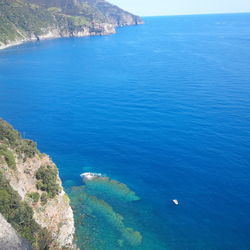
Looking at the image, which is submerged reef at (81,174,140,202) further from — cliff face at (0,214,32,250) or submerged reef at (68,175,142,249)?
cliff face at (0,214,32,250)

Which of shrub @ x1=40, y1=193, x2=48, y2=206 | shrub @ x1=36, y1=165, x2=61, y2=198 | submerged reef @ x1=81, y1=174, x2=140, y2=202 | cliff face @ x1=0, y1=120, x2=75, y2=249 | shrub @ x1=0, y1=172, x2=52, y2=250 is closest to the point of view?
shrub @ x1=0, y1=172, x2=52, y2=250

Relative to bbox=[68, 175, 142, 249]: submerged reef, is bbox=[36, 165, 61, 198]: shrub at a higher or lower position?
higher

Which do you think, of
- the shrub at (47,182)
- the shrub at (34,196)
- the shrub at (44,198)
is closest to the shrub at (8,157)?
the shrub at (47,182)

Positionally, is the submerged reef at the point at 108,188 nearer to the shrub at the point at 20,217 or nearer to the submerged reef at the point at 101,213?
the submerged reef at the point at 101,213

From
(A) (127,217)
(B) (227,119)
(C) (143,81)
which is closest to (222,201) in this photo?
(A) (127,217)

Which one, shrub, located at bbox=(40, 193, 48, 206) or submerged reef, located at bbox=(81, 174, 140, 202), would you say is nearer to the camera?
shrub, located at bbox=(40, 193, 48, 206)

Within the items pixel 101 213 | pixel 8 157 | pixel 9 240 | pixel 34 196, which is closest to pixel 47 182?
pixel 34 196

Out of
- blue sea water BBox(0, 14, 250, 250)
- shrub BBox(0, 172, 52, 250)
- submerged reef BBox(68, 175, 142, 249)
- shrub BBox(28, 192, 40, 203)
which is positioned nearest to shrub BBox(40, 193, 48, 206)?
shrub BBox(28, 192, 40, 203)

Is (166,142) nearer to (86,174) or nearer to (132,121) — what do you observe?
(132,121)
